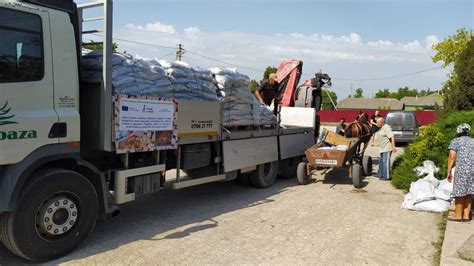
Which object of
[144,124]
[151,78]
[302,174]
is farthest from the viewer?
[302,174]

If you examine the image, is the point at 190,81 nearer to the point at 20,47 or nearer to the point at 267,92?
the point at 20,47

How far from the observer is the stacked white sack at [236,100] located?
818cm

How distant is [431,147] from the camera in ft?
33.2

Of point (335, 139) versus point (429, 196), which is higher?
point (335, 139)

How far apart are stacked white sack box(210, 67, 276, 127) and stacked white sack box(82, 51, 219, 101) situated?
0.34 m

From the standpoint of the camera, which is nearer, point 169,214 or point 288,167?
point 169,214

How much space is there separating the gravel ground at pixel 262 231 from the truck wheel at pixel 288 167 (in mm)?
1609

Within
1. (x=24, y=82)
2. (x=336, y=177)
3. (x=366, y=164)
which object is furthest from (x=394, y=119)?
(x=24, y=82)

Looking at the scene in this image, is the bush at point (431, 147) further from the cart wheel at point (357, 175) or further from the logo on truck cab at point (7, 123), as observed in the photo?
the logo on truck cab at point (7, 123)

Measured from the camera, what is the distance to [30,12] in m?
5.03

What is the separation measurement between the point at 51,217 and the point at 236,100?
4264 mm

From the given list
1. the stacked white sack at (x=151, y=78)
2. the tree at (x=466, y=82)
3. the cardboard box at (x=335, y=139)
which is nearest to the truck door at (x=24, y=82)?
the stacked white sack at (x=151, y=78)

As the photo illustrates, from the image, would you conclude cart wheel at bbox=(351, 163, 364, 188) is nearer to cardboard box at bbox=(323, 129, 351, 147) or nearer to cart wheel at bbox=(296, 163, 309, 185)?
cardboard box at bbox=(323, 129, 351, 147)

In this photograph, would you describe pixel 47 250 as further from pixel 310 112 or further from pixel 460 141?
pixel 310 112
